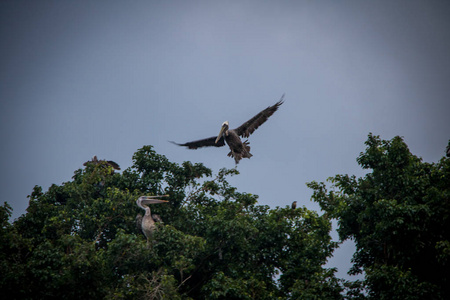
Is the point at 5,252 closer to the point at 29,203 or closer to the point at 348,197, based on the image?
the point at 29,203

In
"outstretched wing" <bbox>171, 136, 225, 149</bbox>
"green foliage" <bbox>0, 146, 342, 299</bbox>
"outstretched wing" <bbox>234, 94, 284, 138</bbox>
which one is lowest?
"green foliage" <bbox>0, 146, 342, 299</bbox>

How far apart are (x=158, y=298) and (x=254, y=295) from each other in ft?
7.17

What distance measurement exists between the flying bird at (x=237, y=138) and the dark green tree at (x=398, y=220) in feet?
12.5

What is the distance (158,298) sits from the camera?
37.0 feet

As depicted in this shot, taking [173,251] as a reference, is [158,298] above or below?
below

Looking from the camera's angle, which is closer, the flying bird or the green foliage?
the green foliage

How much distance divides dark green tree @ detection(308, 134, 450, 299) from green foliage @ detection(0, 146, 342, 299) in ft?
2.34

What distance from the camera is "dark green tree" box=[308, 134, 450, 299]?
11.7 meters

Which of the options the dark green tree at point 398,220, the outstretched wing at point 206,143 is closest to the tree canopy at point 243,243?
the dark green tree at point 398,220

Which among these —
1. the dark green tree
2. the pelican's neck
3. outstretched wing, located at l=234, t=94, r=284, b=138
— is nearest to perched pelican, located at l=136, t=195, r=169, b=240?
the pelican's neck

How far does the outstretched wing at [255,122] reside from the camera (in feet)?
56.3

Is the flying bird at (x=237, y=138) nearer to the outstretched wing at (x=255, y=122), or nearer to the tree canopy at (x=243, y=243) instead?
the outstretched wing at (x=255, y=122)

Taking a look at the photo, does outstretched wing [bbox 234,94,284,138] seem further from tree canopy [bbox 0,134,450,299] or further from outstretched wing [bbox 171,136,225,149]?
tree canopy [bbox 0,134,450,299]

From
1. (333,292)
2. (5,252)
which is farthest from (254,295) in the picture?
(5,252)
